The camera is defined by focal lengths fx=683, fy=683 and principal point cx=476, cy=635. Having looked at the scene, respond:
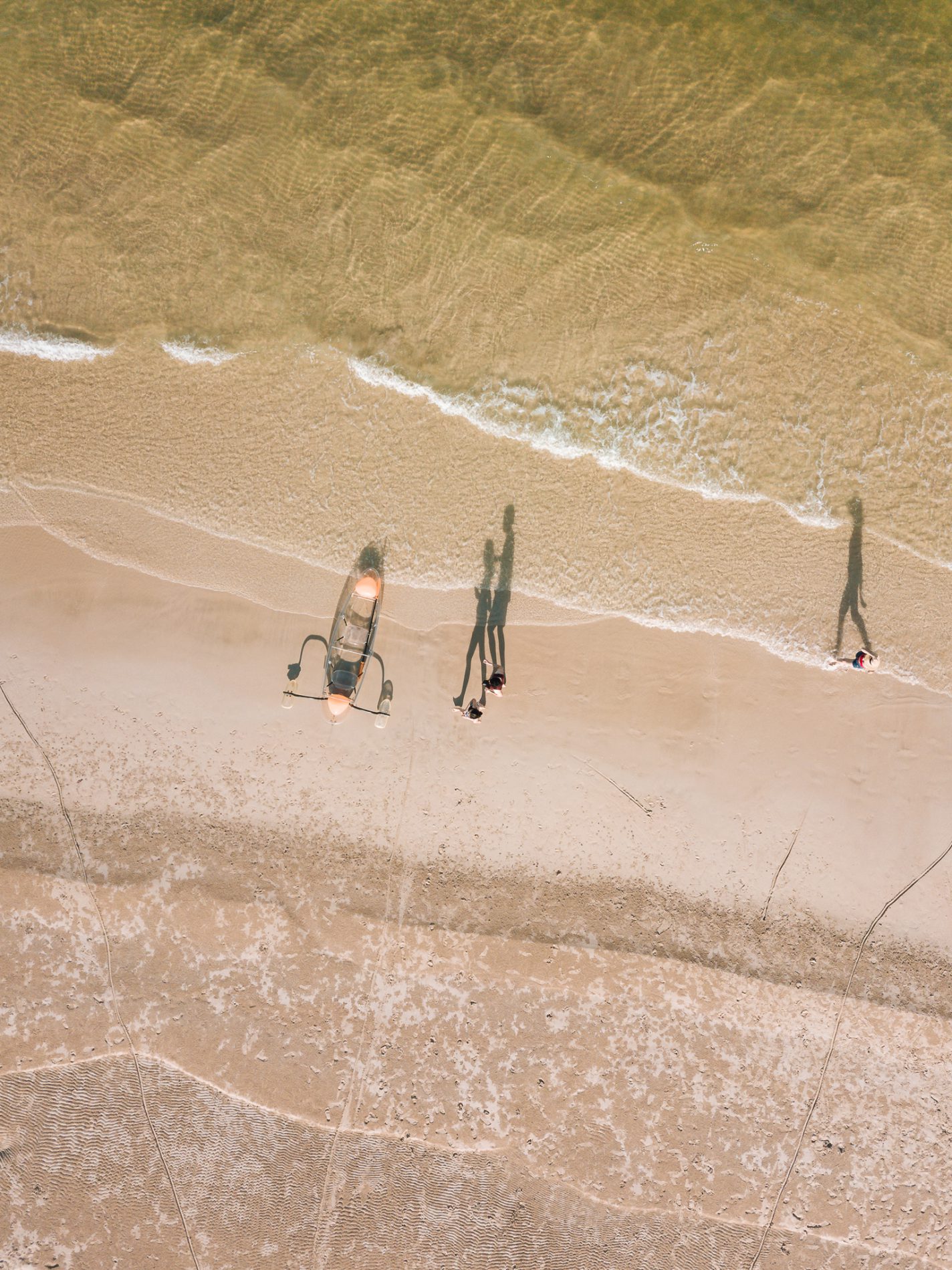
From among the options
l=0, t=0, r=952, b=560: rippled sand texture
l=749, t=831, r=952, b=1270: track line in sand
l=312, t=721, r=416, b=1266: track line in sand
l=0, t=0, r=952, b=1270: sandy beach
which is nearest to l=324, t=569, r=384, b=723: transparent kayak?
l=0, t=0, r=952, b=1270: sandy beach

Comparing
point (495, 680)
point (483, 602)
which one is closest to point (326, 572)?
point (483, 602)

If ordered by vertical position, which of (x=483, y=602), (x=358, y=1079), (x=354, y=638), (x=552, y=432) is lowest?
(x=358, y=1079)

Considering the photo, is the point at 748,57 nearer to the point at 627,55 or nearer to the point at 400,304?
the point at 627,55

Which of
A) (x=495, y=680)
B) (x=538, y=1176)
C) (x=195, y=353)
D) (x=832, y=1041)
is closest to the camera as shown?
(x=495, y=680)

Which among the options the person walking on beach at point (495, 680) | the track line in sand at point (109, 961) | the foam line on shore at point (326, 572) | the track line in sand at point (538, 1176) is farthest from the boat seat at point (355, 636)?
the track line in sand at point (538, 1176)

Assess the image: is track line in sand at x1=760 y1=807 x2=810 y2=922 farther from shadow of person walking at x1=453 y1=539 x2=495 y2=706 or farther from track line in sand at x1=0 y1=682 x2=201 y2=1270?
track line in sand at x1=0 y1=682 x2=201 y2=1270

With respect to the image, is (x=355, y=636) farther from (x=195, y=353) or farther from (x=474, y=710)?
(x=195, y=353)
